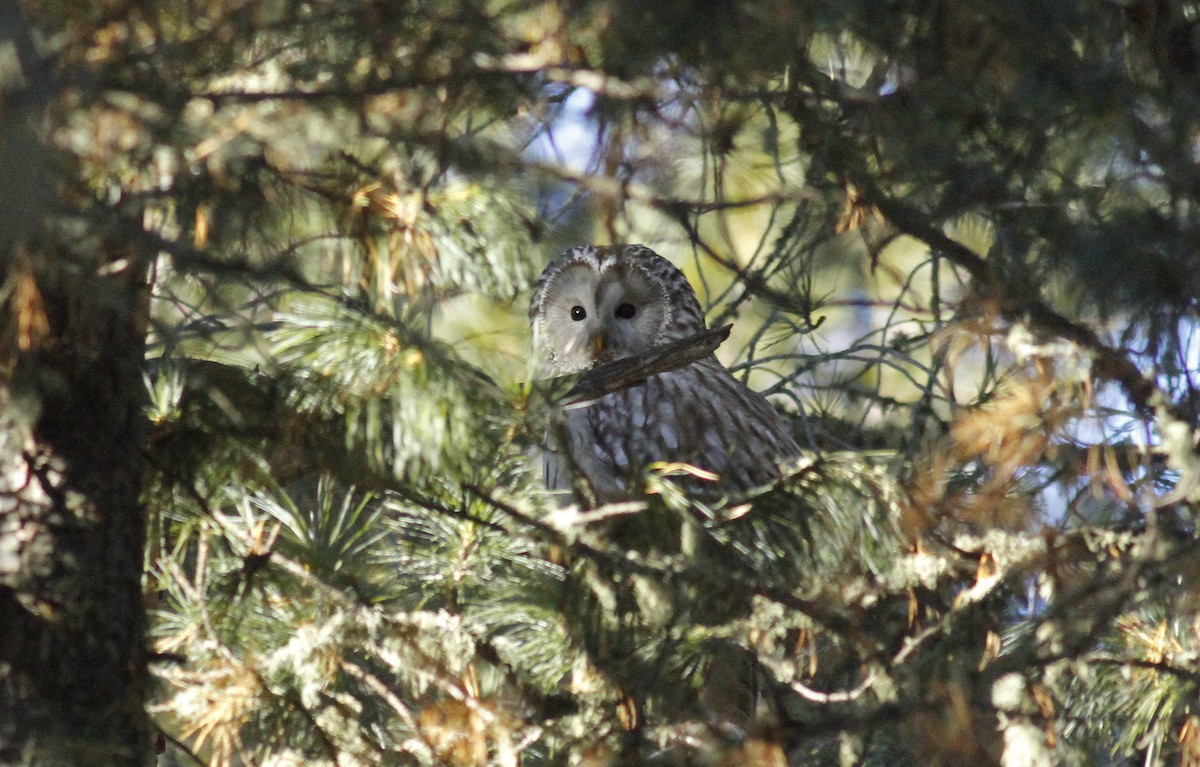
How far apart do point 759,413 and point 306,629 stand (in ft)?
5.79

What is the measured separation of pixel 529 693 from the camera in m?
2.19

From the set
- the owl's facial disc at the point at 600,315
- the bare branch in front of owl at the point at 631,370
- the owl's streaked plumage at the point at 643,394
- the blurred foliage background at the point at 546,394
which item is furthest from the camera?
the owl's facial disc at the point at 600,315

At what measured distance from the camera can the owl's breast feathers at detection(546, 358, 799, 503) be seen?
3283mm

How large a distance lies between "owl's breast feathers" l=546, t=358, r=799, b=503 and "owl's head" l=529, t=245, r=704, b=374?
614mm

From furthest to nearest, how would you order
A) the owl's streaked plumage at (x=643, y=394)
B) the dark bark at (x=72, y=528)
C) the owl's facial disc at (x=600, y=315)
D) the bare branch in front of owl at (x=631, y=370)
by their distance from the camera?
the owl's facial disc at (x=600, y=315) < the owl's streaked plumage at (x=643, y=394) < the bare branch in front of owl at (x=631, y=370) < the dark bark at (x=72, y=528)

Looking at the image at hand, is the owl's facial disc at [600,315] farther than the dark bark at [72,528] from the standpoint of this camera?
Yes

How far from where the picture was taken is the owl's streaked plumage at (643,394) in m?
3.28

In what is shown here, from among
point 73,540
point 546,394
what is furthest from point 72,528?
point 546,394

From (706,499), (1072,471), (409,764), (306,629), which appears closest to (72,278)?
(306,629)

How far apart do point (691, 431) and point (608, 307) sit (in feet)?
3.06

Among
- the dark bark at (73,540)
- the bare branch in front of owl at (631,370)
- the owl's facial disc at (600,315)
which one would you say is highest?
Result: the owl's facial disc at (600,315)

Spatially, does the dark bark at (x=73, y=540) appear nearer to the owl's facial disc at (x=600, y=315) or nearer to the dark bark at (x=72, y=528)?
the dark bark at (x=72, y=528)

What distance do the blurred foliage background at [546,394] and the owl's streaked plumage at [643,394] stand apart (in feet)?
1.09

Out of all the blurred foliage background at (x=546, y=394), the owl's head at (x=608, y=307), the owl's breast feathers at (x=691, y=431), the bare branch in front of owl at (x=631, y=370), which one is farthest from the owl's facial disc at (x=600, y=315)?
Answer: the bare branch in front of owl at (x=631, y=370)
